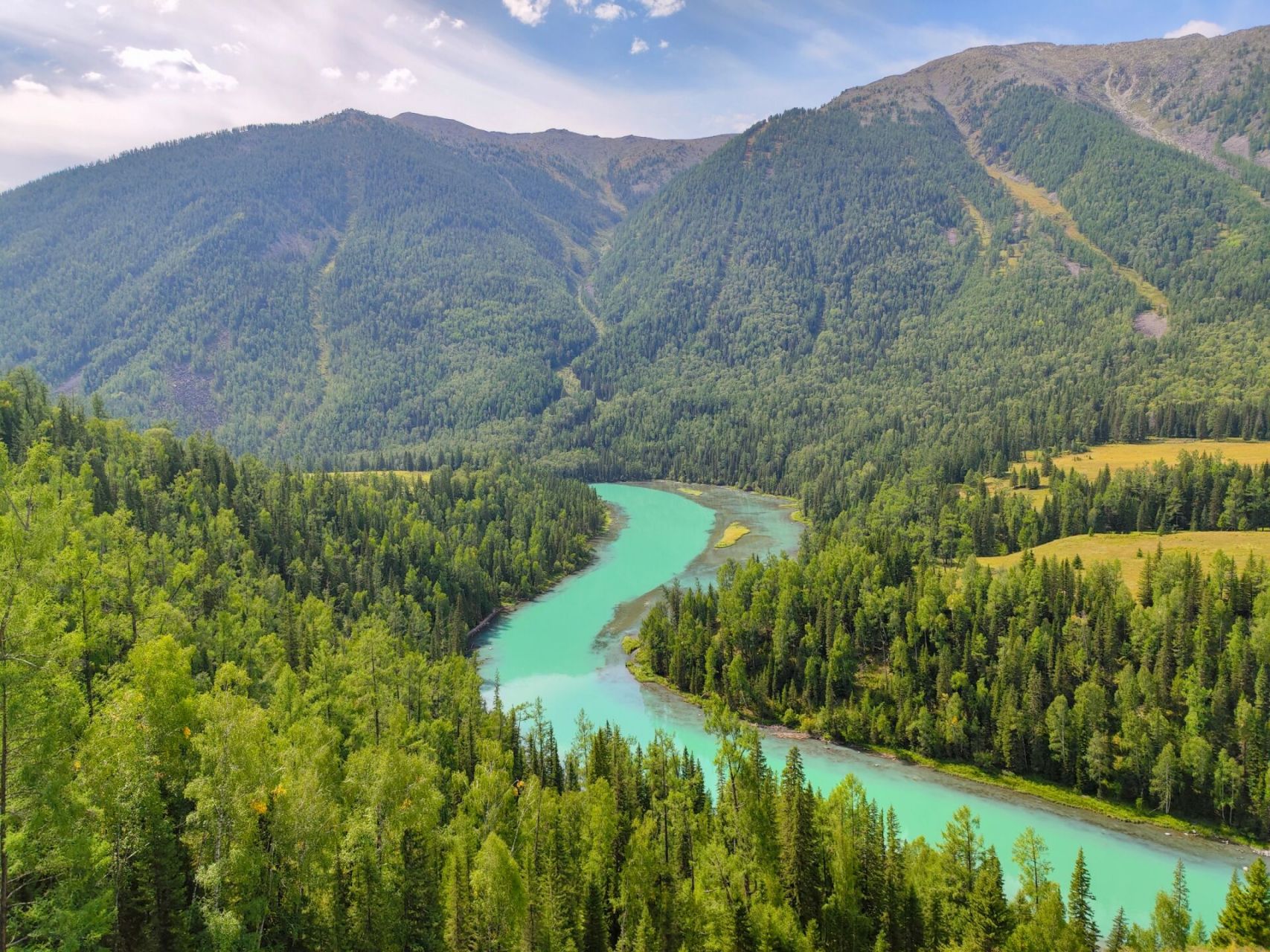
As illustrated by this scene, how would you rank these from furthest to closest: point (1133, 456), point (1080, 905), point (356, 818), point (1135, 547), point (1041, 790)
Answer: point (1133, 456)
point (1135, 547)
point (1041, 790)
point (1080, 905)
point (356, 818)

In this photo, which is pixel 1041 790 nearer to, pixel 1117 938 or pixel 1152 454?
pixel 1117 938

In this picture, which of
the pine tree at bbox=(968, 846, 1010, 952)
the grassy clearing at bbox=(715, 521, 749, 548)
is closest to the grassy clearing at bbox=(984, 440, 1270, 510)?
the grassy clearing at bbox=(715, 521, 749, 548)

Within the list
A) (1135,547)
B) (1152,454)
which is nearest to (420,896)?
(1135,547)

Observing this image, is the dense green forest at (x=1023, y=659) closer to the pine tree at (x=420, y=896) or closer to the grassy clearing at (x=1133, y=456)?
the grassy clearing at (x=1133, y=456)

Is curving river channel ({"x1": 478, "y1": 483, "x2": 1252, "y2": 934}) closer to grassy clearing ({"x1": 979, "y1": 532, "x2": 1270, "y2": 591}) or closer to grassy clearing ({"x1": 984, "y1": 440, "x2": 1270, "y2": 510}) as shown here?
grassy clearing ({"x1": 979, "y1": 532, "x2": 1270, "y2": 591})

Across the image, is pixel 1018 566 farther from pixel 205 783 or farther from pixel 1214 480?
pixel 205 783

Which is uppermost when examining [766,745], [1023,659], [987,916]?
[987,916]

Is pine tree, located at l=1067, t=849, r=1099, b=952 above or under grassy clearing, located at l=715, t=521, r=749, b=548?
above

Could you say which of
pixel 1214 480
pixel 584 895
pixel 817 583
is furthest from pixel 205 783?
pixel 1214 480
